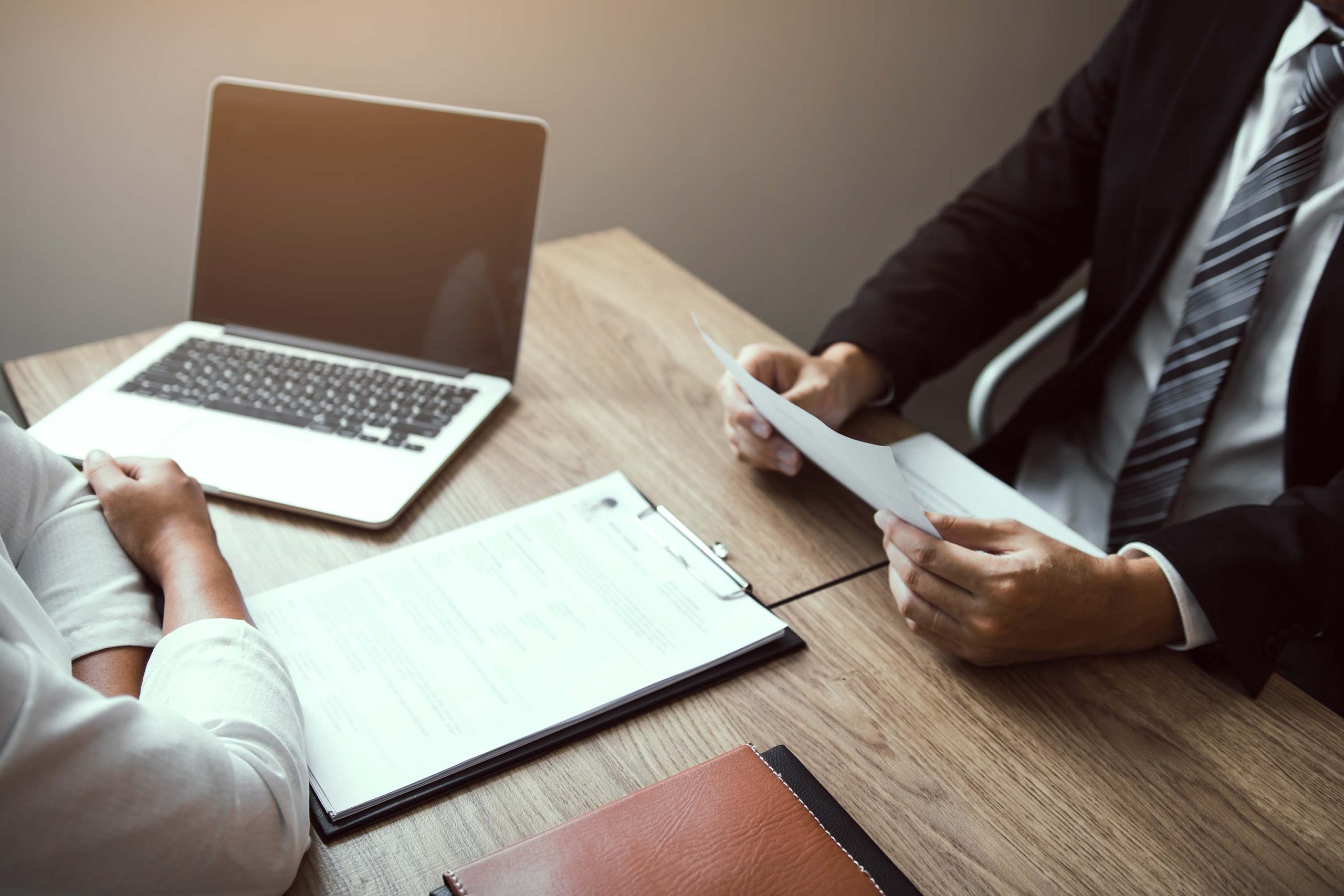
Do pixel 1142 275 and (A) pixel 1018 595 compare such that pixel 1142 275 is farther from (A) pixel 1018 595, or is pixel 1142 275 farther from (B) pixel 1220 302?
(A) pixel 1018 595

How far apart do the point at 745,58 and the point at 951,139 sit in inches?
22.0

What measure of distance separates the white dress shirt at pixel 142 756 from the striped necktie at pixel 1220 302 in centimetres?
98

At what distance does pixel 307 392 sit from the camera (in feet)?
3.18

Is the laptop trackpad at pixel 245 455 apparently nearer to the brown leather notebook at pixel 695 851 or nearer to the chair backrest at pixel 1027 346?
the brown leather notebook at pixel 695 851

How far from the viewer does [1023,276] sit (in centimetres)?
129

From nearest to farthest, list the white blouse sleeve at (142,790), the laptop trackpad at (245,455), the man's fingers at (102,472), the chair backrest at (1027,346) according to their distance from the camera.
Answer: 1. the white blouse sleeve at (142,790)
2. the man's fingers at (102,472)
3. the laptop trackpad at (245,455)
4. the chair backrest at (1027,346)

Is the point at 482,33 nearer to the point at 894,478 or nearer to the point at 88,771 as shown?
the point at 894,478

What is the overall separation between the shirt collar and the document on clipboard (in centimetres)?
86

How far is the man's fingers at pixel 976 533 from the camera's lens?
2.48ft

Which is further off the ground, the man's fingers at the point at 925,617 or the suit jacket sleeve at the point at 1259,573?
the suit jacket sleeve at the point at 1259,573

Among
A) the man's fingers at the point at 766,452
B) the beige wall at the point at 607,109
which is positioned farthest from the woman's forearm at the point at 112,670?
the beige wall at the point at 607,109

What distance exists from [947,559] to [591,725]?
0.30 meters

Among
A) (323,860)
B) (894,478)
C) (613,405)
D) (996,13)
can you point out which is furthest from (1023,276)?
(323,860)

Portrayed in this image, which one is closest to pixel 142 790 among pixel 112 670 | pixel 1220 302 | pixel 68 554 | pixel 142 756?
pixel 142 756
